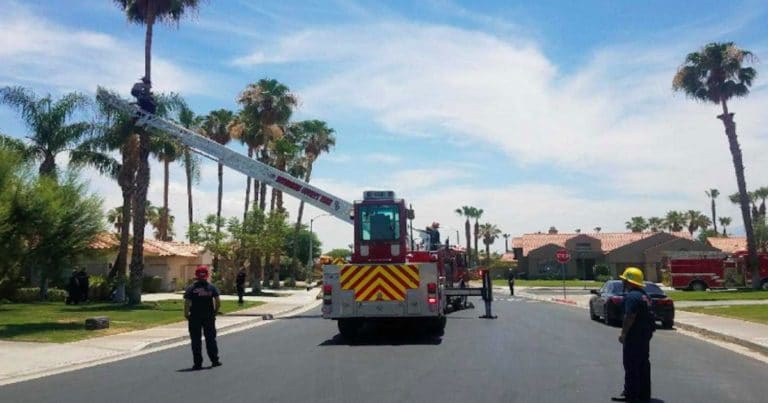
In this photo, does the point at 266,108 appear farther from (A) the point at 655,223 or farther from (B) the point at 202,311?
(A) the point at 655,223

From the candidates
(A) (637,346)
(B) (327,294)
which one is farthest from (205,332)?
(A) (637,346)

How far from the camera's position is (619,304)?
70.0 feet

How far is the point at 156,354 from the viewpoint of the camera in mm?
15477

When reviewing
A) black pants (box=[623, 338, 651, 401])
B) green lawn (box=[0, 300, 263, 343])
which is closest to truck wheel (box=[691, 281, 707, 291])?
green lawn (box=[0, 300, 263, 343])

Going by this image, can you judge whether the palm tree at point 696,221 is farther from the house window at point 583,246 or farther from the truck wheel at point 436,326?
the truck wheel at point 436,326

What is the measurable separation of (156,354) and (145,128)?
653 inches

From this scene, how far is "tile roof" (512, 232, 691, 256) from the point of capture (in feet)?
269

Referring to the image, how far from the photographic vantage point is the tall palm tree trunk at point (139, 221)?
31469 millimetres

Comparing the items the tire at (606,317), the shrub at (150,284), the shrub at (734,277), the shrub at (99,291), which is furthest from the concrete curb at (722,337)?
the shrub at (150,284)

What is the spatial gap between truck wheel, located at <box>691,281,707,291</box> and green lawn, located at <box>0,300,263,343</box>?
2995cm

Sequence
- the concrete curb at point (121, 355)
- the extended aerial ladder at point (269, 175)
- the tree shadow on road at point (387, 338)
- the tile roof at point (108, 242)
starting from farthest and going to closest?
the tile roof at point (108, 242) → the extended aerial ladder at point (269, 175) → the tree shadow on road at point (387, 338) → the concrete curb at point (121, 355)

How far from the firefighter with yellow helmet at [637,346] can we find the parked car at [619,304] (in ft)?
35.4

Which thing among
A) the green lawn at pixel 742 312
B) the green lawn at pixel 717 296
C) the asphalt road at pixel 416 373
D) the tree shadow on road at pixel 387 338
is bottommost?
the asphalt road at pixel 416 373

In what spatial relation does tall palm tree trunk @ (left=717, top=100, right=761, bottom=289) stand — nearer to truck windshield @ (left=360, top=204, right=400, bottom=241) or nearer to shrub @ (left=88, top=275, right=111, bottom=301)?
truck windshield @ (left=360, top=204, right=400, bottom=241)
